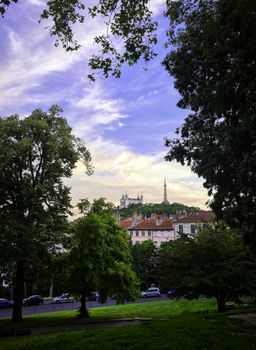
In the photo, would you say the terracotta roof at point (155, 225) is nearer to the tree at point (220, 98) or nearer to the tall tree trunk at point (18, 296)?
the tall tree trunk at point (18, 296)

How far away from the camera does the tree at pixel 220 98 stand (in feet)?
38.8

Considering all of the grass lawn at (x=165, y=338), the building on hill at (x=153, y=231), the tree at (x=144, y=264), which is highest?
the building on hill at (x=153, y=231)

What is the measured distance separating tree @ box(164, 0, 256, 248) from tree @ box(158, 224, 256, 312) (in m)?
2.55

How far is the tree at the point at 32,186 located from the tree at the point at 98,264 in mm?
1970

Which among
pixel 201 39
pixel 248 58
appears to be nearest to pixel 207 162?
pixel 201 39

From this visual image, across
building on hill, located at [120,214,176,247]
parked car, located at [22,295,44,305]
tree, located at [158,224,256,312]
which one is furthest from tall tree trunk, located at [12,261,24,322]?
building on hill, located at [120,214,176,247]

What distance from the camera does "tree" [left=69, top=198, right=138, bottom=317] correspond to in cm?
3328

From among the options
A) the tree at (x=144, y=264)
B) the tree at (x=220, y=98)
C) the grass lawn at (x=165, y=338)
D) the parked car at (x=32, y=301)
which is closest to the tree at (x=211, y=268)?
the tree at (x=220, y=98)

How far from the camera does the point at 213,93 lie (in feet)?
52.3

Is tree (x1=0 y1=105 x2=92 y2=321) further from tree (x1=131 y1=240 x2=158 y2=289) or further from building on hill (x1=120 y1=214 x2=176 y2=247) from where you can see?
building on hill (x1=120 y1=214 x2=176 y2=247)

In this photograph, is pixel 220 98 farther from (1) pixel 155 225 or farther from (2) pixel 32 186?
(1) pixel 155 225

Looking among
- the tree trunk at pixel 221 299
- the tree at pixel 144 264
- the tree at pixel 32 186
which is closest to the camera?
the tree trunk at pixel 221 299

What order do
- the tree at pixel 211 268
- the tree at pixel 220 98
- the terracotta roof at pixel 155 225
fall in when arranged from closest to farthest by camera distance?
the tree at pixel 220 98 < the tree at pixel 211 268 < the terracotta roof at pixel 155 225

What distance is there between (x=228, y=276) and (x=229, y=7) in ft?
52.2
